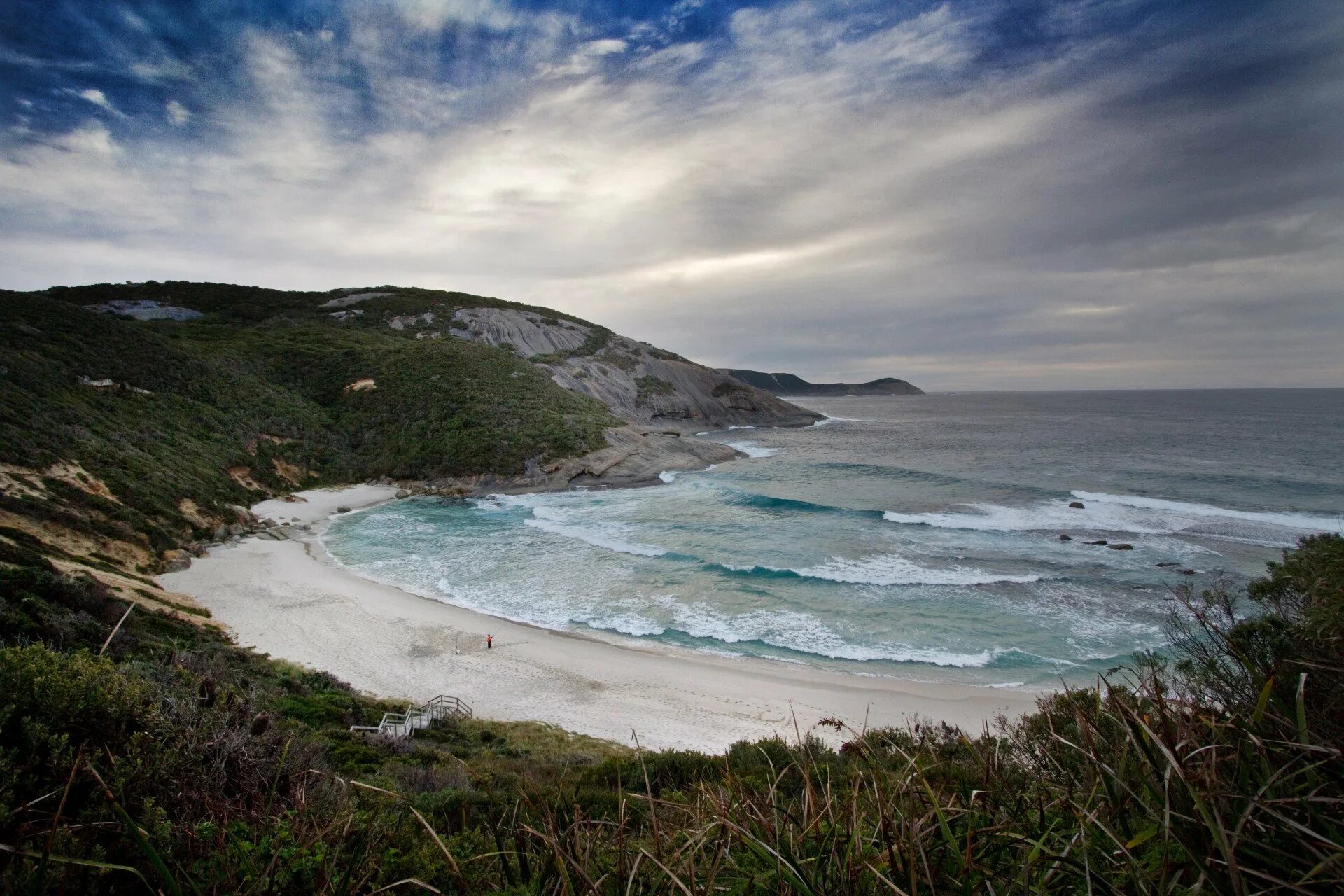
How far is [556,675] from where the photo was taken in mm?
15688

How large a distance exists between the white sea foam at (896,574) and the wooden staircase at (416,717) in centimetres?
1438

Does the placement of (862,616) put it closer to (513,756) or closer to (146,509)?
(513,756)

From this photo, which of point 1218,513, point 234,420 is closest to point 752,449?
point 1218,513

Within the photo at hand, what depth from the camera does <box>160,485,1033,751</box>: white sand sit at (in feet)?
44.4

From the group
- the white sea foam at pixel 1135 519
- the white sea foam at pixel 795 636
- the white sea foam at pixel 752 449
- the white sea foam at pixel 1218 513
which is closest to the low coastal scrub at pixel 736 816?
the white sea foam at pixel 795 636

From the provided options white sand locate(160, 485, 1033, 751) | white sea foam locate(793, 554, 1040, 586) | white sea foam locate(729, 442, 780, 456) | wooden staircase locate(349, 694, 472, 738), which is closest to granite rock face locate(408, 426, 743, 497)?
white sea foam locate(729, 442, 780, 456)

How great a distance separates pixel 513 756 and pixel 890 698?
956 centimetres

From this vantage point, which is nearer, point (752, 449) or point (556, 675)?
point (556, 675)

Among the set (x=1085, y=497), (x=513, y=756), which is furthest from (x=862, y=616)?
(x=1085, y=497)

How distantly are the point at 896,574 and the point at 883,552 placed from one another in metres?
2.96

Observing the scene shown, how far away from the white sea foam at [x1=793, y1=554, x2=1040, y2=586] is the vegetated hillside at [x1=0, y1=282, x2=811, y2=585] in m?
21.4

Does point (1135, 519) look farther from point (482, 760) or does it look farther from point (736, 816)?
point (736, 816)

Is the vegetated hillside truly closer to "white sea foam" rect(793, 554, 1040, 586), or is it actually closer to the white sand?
the white sand

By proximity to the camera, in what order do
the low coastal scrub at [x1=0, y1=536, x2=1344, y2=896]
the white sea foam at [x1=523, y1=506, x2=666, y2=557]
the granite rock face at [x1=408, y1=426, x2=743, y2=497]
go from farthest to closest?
the granite rock face at [x1=408, y1=426, x2=743, y2=497], the white sea foam at [x1=523, y1=506, x2=666, y2=557], the low coastal scrub at [x1=0, y1=536, x2=1344, y2=896]
